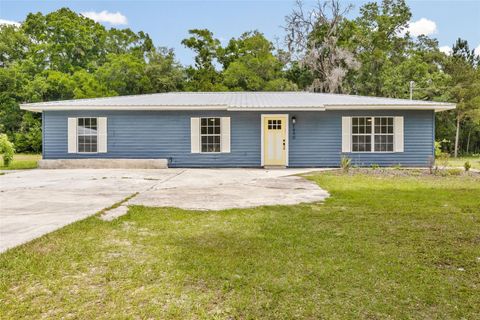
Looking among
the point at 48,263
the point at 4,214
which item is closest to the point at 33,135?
the point at 4,214

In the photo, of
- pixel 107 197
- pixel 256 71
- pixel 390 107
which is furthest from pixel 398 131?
pixel 256 71

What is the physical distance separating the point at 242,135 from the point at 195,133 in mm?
1692

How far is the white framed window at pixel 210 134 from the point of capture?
43.4 feet

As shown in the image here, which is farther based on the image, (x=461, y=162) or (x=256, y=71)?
(x=256, y=71)

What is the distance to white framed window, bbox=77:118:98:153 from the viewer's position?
13.2 metres

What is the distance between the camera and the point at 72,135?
1313 centimetres

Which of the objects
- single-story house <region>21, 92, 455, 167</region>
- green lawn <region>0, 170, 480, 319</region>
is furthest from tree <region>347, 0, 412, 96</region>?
green lawn <region>0, 170, 480, 319</region>

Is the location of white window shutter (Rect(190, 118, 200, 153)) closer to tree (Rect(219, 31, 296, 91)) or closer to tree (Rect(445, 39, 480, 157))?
tree (Rect(219, 31, 296, 91))

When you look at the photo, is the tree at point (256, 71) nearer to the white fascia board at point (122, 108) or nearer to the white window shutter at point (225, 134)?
the white window shutter at point (225, 134)

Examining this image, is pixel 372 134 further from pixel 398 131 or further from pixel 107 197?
pixel 107 197

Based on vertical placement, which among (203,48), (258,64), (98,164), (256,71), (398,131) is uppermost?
(203,48)

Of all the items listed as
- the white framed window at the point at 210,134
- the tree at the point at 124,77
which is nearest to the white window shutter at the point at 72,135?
the white framed window at the point at 210,134

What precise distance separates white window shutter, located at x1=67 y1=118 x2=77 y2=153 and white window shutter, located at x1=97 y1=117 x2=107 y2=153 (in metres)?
0.84

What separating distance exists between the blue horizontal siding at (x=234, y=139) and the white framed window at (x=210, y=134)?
23 cm
